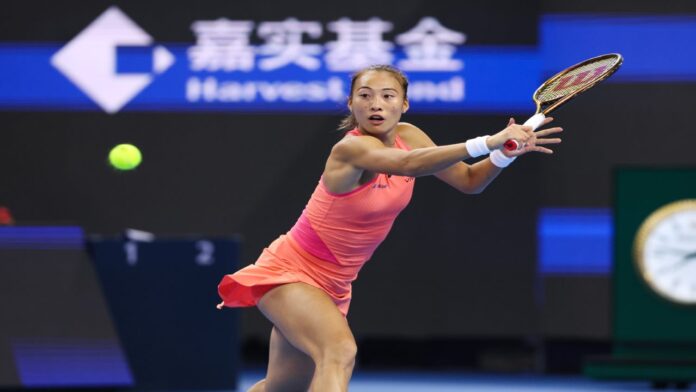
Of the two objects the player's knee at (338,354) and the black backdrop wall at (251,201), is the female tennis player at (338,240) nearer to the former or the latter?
the player's knee at (338,354)

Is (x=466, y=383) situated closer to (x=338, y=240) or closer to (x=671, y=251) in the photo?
(x=671, y=251)

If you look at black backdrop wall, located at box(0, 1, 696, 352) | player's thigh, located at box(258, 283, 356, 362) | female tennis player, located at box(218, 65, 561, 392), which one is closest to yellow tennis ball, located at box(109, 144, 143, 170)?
black backdrop wall, located at box(0, 1, 696, 352)

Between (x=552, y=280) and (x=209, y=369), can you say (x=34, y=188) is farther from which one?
(x=552, y=280)

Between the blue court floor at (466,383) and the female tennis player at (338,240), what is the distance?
3.49 metres

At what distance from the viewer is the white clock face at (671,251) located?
8859 millimetres

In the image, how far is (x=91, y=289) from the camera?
7656mm

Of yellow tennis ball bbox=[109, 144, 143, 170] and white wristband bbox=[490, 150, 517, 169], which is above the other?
white wristband bbox=[490, 150, 517, 169]

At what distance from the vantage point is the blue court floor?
28.6 ft

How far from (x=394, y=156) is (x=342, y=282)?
2.04ft

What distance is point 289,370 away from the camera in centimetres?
479

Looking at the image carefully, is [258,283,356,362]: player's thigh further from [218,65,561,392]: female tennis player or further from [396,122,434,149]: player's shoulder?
[396,122,434,149]: player's shoulder

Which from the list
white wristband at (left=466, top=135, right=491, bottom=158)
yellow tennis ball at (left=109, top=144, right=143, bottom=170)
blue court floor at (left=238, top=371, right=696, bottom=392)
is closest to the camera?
white wristband at (left=466, top=135, right=491, bottom=158)

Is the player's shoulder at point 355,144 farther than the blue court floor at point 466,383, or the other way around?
the blue court floor at point 466,383

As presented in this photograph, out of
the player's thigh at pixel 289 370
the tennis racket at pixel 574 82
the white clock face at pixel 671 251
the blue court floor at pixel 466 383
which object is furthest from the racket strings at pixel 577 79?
the white clock face at pixel 671 251
